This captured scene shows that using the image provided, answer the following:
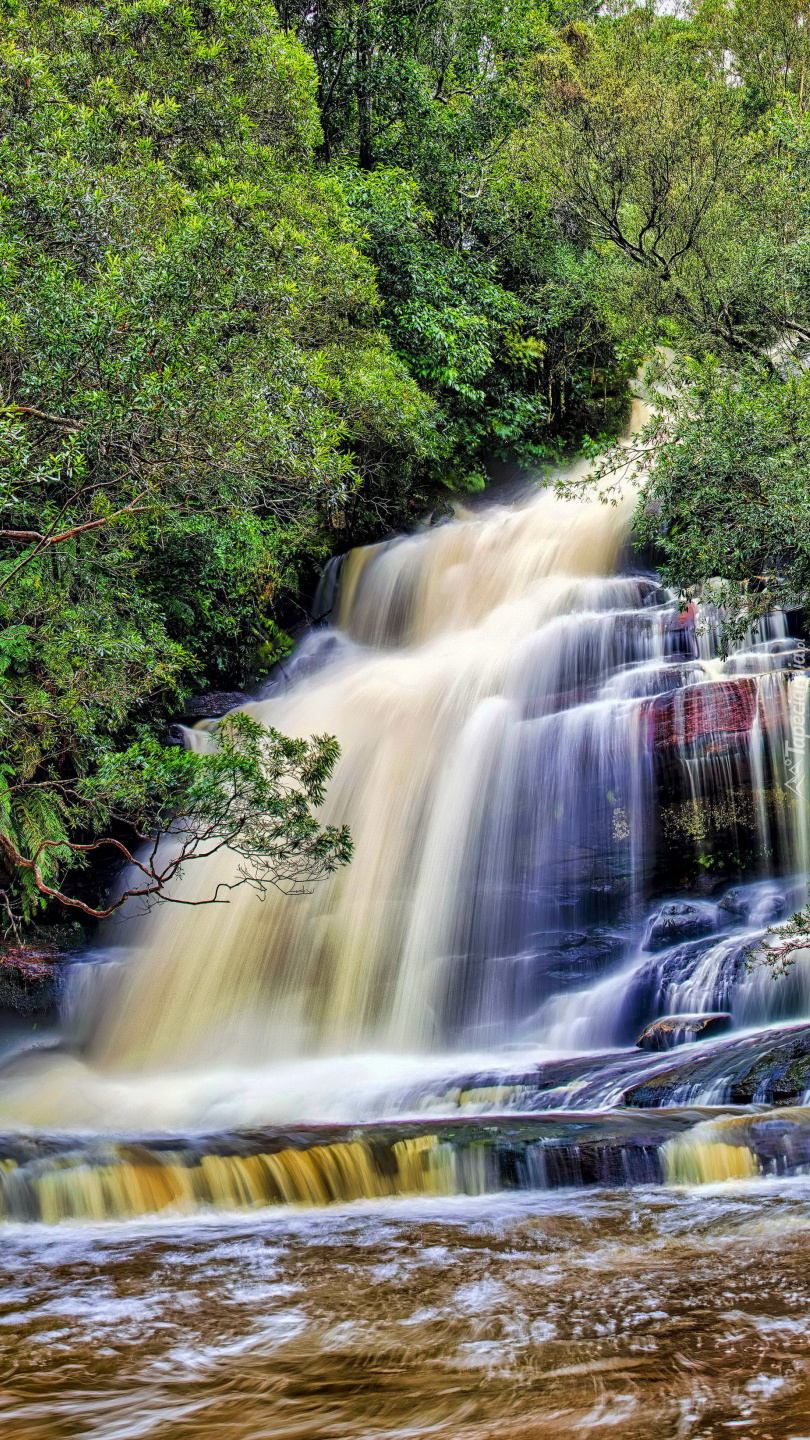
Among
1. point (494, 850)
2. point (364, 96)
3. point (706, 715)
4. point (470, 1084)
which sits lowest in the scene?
point (470, 1084)

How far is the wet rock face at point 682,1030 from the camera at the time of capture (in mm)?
8438

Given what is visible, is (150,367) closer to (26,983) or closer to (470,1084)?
(470,1084)

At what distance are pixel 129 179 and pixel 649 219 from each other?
1120cm

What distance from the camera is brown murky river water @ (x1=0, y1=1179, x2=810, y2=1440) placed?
11.2 ft

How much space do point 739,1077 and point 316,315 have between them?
12323mm

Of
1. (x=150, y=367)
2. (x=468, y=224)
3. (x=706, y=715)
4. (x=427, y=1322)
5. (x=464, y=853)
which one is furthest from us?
(x=468, y=224)

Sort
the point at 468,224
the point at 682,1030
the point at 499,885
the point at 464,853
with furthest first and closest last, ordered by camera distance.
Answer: the point at 468,224
the point at 464,853
the point at 499,885
the point at 682,1030

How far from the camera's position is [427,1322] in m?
4.30

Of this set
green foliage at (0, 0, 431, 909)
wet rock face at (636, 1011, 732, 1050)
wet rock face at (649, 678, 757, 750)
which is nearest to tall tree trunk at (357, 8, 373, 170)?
green foliage at (0, 0, 431, 909)

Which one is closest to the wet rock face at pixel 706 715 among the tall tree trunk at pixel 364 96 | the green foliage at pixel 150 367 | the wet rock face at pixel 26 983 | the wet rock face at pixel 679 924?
the wet rock face at pixel 679 924

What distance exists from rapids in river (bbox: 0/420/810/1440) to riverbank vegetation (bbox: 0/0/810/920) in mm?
1801

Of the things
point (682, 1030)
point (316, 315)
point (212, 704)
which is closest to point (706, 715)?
point (682, 1030)

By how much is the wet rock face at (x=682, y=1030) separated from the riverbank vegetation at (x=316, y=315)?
138 inches

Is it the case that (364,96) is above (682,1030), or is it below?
above
